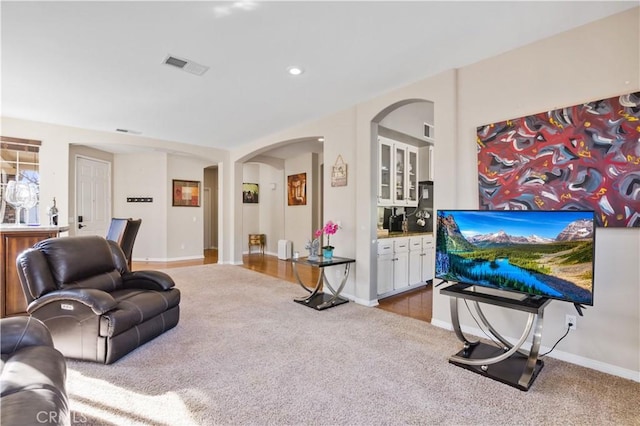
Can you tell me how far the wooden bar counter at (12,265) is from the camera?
3.36m

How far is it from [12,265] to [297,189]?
5.50 metres

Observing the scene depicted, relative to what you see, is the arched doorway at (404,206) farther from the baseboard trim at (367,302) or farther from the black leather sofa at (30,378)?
the black leather sofa at (30,378)

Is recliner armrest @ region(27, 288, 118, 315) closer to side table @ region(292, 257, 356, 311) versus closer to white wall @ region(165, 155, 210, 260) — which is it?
side table @ region(292, 257, 356, 311)

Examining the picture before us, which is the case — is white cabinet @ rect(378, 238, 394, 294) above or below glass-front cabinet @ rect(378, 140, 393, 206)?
below

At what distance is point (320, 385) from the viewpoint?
220cm

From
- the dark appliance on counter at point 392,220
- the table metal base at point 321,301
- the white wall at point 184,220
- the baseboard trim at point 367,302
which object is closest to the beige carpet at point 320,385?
the table metal base at point 321,301

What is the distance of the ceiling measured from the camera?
2.28m

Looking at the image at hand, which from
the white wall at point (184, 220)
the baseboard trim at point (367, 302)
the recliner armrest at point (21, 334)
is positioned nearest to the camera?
the recliner armrest at point (21, 334)

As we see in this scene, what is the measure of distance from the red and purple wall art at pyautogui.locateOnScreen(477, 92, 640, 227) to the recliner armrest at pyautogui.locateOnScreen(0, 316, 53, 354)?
3.33 metres

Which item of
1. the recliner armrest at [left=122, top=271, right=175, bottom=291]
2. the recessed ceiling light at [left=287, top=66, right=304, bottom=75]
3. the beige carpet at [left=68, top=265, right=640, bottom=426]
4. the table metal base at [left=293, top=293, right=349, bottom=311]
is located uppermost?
the recessed ceiling light at [left=287, top=66, right=304, bottom=75]

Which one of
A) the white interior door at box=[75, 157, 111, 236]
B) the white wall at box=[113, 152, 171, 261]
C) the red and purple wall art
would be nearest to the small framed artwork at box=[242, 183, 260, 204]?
the white wall at box=[113, 152, 171, 261]

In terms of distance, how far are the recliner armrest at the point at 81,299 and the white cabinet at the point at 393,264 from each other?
Result: 311cm

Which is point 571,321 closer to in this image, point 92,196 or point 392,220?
point 392,220

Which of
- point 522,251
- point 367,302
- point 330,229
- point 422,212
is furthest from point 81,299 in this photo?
point 422,212
